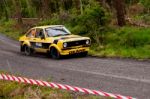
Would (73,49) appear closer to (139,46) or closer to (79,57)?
(79,57)

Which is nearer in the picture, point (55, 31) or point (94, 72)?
point (94, 72)

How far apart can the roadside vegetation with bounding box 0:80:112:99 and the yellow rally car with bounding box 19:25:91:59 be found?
650cm

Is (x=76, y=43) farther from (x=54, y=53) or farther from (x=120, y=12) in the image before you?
(x=120, y=12)

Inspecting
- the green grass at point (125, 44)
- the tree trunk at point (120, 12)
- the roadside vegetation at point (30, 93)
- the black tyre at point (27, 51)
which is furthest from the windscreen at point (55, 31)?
the roadside vegetation at point (30, 93)

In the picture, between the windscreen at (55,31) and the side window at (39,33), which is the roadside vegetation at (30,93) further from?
the side window at (39,33)

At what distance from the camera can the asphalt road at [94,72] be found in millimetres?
11367

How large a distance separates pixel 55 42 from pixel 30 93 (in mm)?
8316

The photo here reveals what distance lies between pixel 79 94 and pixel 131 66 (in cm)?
476

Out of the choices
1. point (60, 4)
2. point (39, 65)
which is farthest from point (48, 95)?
point (60, 4)

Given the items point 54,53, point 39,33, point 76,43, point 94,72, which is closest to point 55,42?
point 54,53

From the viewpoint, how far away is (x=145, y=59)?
54.3 ft

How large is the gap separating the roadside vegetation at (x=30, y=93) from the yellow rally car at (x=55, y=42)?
21.3 feet

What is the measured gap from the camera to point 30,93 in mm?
10805

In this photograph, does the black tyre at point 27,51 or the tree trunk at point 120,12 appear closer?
the black tyre at point 27,51
